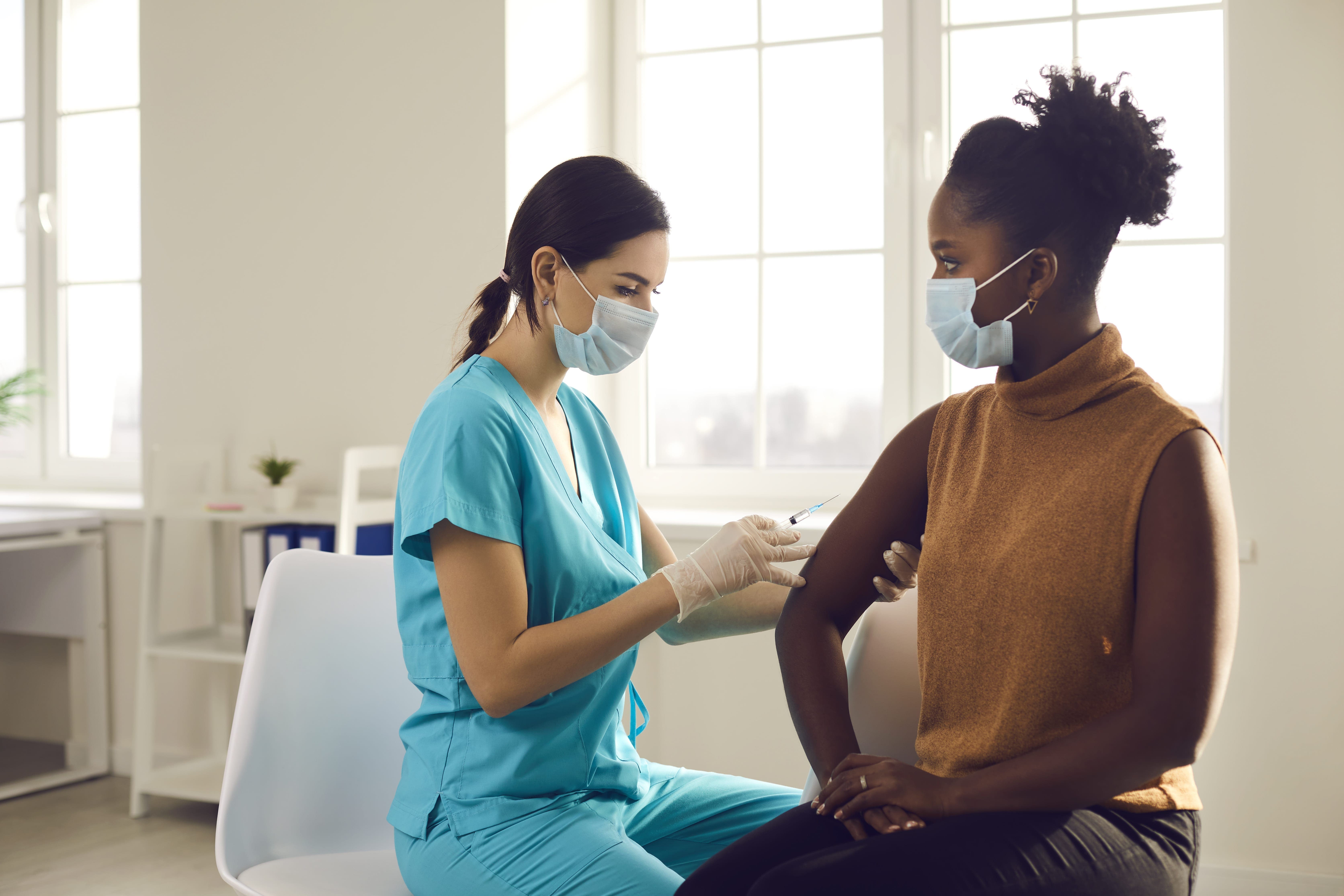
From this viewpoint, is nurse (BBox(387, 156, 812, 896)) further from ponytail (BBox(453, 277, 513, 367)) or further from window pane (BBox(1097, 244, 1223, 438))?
window pane (BBox(1097, 244, 1223, 438))

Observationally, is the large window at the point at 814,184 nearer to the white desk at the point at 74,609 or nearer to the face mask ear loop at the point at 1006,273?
the face mask ear loop at the point at 1006,273

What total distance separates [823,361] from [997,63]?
2.66ft

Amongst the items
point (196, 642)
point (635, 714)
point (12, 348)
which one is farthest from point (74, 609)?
point (635, 714)

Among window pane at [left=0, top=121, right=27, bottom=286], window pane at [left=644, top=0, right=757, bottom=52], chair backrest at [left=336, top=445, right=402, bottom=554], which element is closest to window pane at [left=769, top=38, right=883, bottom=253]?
window pane at [left=644, top=0, right=757, bottom=52]

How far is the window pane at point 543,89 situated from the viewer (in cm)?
256

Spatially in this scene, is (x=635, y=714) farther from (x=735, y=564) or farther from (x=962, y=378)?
(x=962, y=378)

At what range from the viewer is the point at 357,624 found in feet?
4.61

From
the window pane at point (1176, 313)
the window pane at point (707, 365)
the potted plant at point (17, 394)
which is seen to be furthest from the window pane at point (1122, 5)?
the potted plant at point (17, 394)

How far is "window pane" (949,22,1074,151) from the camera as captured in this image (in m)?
2.44

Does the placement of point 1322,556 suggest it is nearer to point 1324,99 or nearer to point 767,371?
point 1324,99

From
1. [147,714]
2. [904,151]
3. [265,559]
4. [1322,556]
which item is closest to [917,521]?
[1322,556]

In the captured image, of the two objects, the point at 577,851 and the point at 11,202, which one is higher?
the point at 11,202

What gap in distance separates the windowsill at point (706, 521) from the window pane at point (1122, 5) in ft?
4.27

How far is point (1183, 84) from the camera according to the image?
7.74ft
